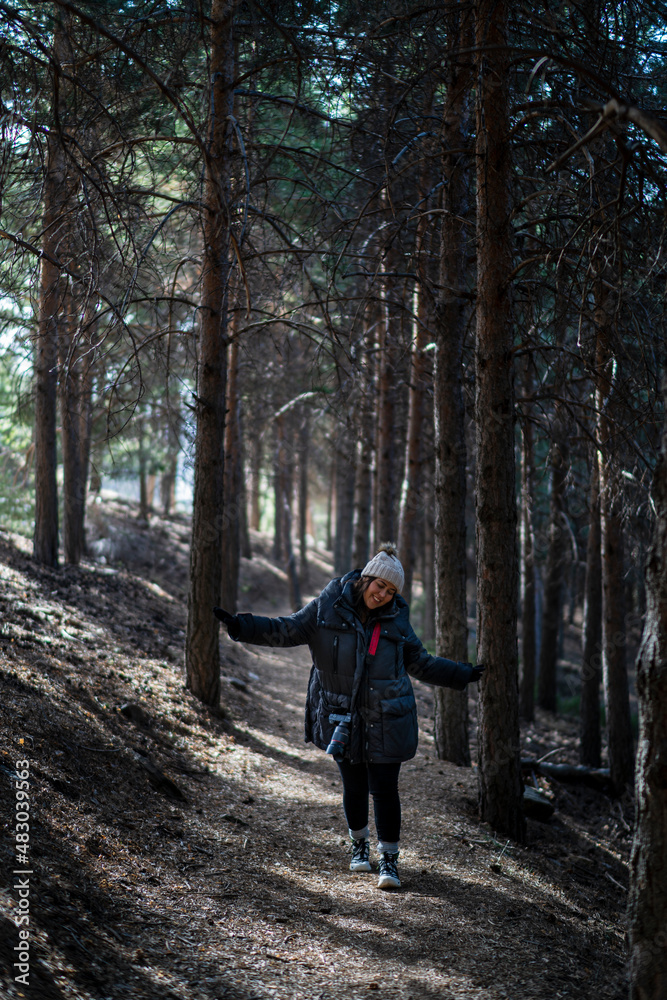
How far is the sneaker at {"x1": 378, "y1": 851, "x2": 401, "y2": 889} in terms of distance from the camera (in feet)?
15.1

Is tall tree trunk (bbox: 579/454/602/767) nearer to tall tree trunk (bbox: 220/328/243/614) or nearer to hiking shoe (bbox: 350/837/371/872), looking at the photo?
tall tree trunk (bbox: 220/328/243/614)

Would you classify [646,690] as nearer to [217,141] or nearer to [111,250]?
[111,250]

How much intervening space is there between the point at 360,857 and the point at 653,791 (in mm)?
2464

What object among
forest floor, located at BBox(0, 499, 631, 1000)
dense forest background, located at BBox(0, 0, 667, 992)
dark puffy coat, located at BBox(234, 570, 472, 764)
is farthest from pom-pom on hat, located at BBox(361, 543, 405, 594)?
forest floor, located at BBox(0, 499, 631, 1000)

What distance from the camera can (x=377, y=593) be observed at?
4.65 meters

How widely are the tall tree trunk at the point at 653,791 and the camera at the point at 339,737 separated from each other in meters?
1.81

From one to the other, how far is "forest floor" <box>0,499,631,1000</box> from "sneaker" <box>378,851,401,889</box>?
0.06 meters

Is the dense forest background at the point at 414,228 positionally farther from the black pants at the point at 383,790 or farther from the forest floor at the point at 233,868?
the black pants at the point at 383,790

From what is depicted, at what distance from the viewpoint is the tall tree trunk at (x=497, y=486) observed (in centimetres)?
594

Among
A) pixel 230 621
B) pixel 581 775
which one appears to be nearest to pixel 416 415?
pixel 581 775

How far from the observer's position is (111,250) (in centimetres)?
727

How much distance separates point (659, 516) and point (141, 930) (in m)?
3.11
